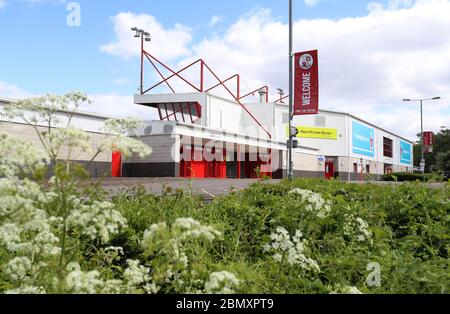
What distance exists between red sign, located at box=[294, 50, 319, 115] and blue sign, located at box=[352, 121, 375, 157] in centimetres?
3323

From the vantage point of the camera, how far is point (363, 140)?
55312 mm

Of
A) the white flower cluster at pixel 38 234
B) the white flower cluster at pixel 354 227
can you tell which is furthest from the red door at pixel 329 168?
the white flower cluster at pixel 38 234

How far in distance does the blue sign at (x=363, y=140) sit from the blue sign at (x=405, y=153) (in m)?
20.2

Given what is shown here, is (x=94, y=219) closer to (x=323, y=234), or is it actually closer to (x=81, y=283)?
(x=81, y=283)

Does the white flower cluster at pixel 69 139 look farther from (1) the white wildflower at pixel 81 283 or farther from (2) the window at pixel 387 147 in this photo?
(2) the window at pixel 387 147

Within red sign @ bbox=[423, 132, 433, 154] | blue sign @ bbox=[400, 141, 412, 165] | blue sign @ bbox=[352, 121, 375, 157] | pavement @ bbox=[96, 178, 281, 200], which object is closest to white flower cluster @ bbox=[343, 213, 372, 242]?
pavement @ bbox=[96, 178, 281, 200]

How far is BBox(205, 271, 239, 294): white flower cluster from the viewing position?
2.04 metres

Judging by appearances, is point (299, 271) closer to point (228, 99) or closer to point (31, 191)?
point (31, 191)

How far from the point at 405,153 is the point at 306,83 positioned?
218 ft

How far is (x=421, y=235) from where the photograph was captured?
17.3 ft

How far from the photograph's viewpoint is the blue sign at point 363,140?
5244 centimetres

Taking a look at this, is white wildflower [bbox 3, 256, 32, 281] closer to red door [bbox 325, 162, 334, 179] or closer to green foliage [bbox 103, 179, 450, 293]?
green foliage [bbox 103, 179, 450, 293]

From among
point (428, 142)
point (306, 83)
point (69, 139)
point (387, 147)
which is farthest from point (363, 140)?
point (69, 139)
